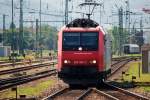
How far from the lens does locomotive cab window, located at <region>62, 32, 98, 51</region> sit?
82.7 feet

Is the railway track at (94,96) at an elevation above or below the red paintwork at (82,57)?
below

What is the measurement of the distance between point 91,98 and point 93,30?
20.6 feet

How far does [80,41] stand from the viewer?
83.3 ft

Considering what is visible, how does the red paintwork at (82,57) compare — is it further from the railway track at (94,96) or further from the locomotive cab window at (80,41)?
the railway track at (94,96)

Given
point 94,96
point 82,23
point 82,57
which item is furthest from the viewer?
point 82,23

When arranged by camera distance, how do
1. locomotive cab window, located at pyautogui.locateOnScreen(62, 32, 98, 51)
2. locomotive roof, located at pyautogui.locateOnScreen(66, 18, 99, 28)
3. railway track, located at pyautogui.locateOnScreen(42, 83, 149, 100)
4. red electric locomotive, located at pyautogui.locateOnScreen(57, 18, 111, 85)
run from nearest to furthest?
railway track, located at pyautogui.locateOnScreen(42, 83, 149, 100), red electric locomotive, located at pyautogui.locateOnScreen(57, 18, 111, 85), locomotive cab window, located at pyautogui.locateOnScreen(62, 32, 98, 51), locomotive roof, located at pyautogui.locateOnScreen(66, 18, 99, 28)

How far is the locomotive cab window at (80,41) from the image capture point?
25.2 m

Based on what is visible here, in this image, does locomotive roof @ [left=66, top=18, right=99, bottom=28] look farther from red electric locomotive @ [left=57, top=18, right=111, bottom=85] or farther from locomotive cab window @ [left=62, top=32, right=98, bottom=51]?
locomotive cab window @ [left=62, top=32, right=98, bottom=51]

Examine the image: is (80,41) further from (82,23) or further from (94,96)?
(94,96)

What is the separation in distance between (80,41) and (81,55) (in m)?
0.84

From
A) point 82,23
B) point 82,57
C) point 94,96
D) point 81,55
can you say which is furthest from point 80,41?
point 94,96

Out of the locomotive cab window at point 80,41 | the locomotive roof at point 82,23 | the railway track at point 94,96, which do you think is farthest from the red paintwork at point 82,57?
the railway track at point 94,96

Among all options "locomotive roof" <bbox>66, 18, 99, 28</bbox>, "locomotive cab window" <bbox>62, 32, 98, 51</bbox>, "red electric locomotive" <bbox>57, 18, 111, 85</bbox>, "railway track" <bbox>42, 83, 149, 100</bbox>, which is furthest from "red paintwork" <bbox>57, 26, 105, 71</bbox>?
"railway track" <bbox>42, 83, 149, 100</bbox>

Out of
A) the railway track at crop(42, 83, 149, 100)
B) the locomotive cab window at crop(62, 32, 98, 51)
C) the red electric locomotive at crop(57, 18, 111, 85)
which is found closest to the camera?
the railway track at crop(42, 83, 149, 100)
